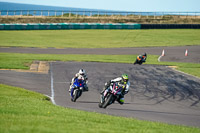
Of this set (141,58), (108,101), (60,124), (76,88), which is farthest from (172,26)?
(60,124)

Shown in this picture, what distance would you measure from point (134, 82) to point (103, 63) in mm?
10277

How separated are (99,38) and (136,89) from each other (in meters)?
41.3

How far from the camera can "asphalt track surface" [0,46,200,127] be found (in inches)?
661

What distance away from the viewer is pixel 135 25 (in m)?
75.7

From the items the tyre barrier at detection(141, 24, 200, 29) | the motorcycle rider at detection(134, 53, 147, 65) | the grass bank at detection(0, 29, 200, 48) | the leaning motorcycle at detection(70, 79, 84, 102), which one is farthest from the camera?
the tyre barrier at detection(141, 24, 200, 29)

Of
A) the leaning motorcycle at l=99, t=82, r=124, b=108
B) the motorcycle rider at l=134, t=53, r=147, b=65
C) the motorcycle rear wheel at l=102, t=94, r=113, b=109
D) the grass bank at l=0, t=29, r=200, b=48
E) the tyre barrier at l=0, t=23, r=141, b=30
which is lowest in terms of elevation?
the grass bank at l=0, t=29, r=200, b=48

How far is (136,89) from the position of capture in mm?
22688

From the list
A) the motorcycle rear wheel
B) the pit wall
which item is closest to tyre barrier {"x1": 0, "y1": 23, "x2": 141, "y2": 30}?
the pit wall

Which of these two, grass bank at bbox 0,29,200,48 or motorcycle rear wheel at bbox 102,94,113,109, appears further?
grass bank at bbox 0,29,200,48

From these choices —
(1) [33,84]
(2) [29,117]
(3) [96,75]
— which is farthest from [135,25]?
(2) [29,117]

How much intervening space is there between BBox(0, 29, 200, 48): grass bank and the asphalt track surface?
21842mm

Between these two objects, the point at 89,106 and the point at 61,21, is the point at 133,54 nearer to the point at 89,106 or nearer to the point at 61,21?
the point at 89,106

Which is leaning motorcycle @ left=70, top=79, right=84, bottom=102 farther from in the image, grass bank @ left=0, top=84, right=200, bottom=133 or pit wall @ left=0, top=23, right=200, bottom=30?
pit wall @ left=0, top=23, right=200, bottom=30

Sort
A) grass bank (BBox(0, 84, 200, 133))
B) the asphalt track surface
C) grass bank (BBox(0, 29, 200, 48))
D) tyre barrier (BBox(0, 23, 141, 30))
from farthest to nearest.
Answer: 1. tyre barrier (BBox(0, 23, 141, 30))
2. grass bank (BBox(0, 29, 200, 48))
3. the asphalt track surface
4. grass bank (BBox(0, 84, 200, 133))
